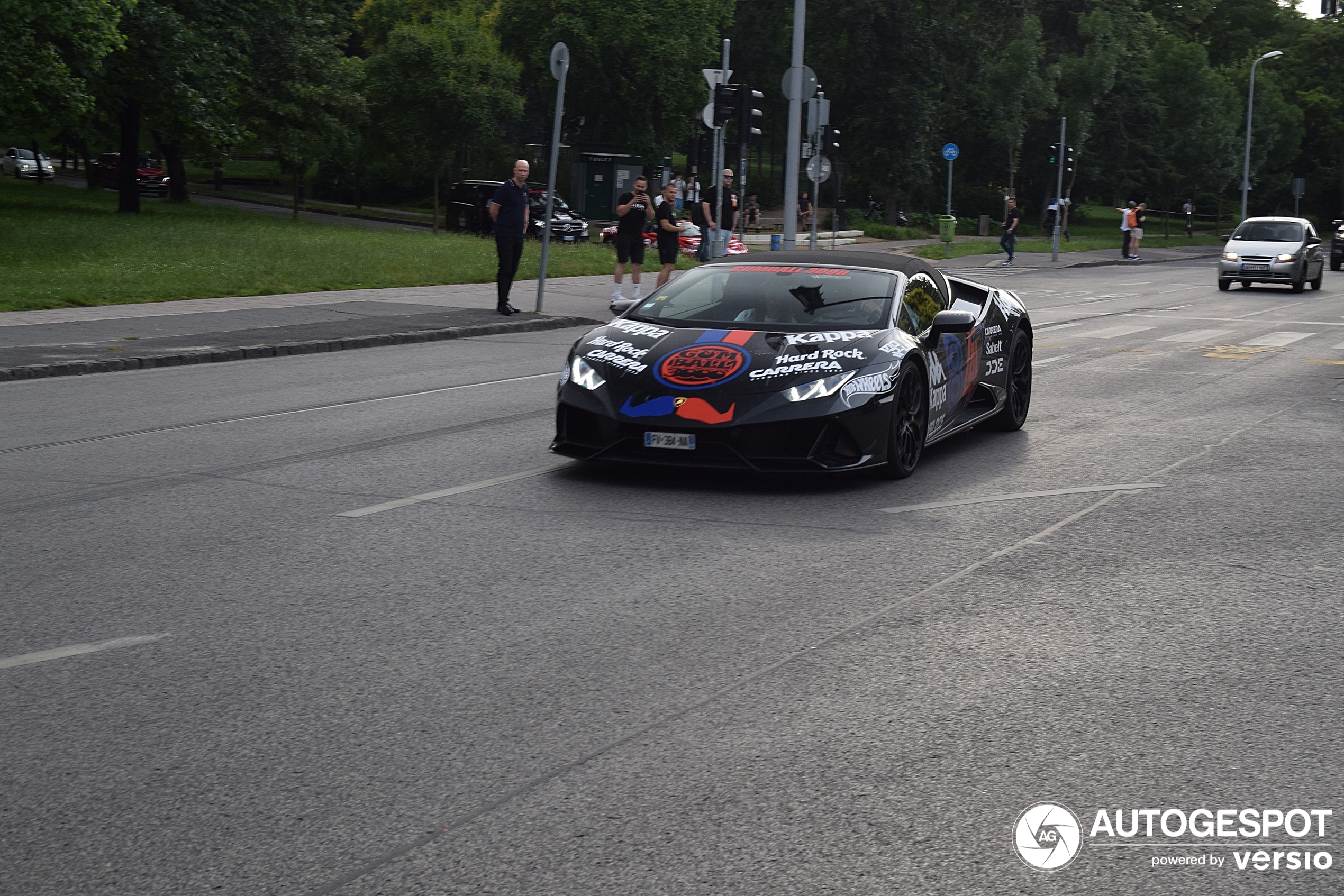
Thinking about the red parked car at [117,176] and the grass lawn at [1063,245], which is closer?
the grass lawn at [1063,245]

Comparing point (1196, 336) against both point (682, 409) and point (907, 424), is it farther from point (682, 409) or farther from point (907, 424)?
point (682, 409)

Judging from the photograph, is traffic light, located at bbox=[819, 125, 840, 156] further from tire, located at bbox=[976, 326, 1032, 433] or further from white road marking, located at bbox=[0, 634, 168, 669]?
white road marking, located at bbox=[0, 634, 168, 669]

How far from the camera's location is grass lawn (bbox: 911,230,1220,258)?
4653 cm

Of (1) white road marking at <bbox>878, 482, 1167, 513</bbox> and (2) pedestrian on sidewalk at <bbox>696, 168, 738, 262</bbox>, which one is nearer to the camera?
(1) white road marking at <bbox>878, 482, 1167, 513</bbox>

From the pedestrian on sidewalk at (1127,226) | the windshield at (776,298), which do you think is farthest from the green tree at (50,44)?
the pedestrian on sidewalk at (1127,226)

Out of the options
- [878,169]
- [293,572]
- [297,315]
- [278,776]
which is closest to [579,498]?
[293,572]

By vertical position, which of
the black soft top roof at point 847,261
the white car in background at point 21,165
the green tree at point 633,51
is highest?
the green tree at point 633,51

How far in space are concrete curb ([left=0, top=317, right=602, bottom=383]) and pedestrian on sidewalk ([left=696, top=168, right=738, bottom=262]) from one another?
6196mm

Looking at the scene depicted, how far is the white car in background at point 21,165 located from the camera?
261 feet

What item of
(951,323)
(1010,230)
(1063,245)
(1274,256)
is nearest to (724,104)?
(1274,256)

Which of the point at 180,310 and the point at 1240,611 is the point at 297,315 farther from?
the point at 1240,611

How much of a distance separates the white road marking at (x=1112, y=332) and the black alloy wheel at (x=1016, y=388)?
28.8 ft

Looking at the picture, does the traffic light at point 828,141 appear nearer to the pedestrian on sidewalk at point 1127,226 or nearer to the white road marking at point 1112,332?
the white road marking at point 1112,332

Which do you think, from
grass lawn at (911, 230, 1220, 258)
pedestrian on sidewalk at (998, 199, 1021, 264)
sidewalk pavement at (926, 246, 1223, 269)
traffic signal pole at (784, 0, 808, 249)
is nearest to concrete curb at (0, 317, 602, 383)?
traffic signal pole at (784, 0, 808, 249)
